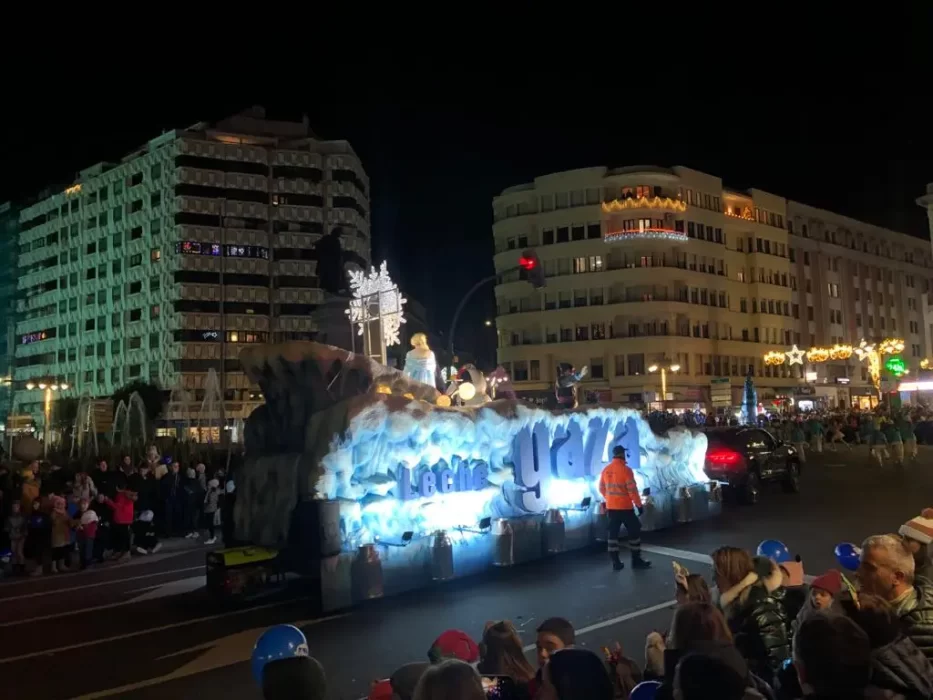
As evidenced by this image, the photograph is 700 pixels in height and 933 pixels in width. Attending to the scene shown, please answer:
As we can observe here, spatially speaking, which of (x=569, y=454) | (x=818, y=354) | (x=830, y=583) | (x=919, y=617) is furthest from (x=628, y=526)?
(x=818, y=354)

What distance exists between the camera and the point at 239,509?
415 inches

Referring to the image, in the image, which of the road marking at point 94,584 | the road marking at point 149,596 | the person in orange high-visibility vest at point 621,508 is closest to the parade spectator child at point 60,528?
the road marking at point 94,584

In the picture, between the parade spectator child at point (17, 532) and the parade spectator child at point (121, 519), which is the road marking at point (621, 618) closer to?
the parade spectator child at point (121, 519)

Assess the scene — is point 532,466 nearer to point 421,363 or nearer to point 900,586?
point 421,363

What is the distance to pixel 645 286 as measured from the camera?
57.4 meters

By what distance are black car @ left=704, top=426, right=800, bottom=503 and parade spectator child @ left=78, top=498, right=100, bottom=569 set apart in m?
12.5

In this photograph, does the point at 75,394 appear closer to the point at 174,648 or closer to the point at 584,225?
the point at 584,225

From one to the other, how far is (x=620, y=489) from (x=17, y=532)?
9965mm

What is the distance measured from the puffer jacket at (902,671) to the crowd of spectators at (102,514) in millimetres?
9075

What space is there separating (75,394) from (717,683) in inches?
3211

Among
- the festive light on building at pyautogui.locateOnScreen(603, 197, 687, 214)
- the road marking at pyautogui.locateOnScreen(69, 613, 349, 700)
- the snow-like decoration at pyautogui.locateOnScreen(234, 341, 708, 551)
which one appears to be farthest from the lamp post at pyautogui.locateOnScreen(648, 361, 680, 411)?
the road marking at pyautogui.locateOnScreen(69, 613, 349, 700)

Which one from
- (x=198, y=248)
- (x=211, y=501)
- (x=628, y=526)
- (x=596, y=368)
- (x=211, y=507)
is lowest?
(x=628, y=526)

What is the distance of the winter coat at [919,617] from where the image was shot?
3967 mm

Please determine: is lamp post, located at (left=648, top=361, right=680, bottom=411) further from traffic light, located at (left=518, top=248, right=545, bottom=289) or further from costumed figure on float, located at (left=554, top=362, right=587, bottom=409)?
costumed figure on float, located at (left=554, top=362, right=587, bottom=409)
